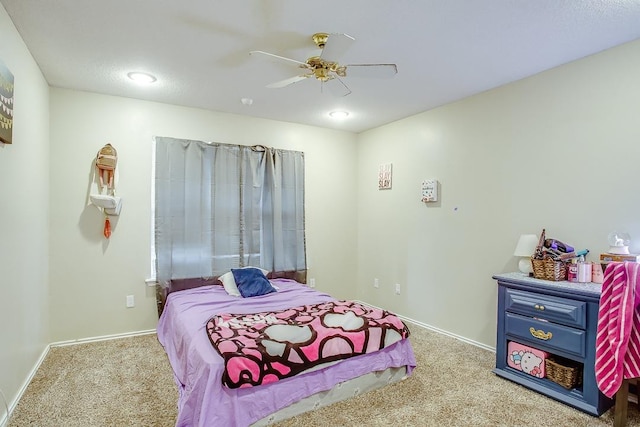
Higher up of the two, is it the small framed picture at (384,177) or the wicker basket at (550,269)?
the small framed picture at (384,177)

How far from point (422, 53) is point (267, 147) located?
2209 mm

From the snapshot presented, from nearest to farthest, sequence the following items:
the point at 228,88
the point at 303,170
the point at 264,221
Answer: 1. the point at 228,88
2. the point at 264,221
3. the point at 303,170

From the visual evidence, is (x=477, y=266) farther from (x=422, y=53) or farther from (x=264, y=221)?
(x=264, y=221)

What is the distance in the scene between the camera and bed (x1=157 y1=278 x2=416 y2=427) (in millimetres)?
1939

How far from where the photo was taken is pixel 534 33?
7.47 ft

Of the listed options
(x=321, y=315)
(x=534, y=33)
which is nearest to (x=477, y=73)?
(x=534, y=33)

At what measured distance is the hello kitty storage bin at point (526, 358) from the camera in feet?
8.14

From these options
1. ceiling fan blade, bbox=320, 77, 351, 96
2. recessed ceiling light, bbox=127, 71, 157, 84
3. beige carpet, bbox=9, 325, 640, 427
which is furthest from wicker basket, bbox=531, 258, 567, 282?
recessed ceiling light, bbox=127, 71, 157, 84

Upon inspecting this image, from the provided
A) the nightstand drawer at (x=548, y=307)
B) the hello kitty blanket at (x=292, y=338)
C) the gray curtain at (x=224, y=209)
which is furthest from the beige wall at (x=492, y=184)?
the hello kitty blanket at (x=292, y=338)

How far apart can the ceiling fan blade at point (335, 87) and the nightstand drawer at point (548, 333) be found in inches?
87.1

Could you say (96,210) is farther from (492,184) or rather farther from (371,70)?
(492,184)

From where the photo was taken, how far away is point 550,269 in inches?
99.8

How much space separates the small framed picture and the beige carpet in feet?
6.99

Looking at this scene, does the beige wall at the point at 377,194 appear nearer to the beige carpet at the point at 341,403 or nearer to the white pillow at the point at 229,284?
the beige carpet at the point at 341,403
